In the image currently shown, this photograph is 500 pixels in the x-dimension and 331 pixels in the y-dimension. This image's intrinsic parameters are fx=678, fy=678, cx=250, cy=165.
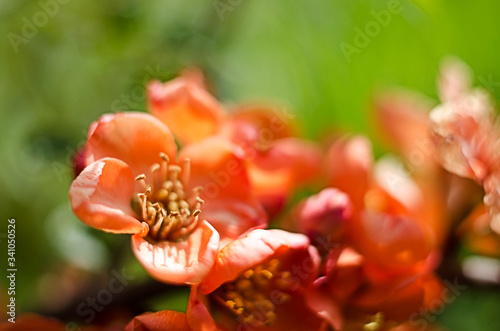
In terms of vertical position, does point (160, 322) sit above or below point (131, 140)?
below

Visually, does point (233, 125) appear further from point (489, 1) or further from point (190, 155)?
point (489, 1)

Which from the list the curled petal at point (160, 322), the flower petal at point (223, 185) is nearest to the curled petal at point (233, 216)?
the flower petal at point (223, 185)

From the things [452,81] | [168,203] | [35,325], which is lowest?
[35,325]

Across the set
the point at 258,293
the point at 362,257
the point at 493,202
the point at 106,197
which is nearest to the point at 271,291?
the point at 258,293

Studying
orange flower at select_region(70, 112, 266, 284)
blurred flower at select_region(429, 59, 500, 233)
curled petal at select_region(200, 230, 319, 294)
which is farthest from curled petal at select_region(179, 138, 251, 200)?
blurred flower at select_region(429, 59, 500, 233)

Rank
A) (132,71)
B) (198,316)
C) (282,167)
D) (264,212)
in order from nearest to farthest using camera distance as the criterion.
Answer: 1. (198,316)
2. (264,212)
3. (282,167)
4. (132,71)

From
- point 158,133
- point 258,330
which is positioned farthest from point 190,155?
point 258,330

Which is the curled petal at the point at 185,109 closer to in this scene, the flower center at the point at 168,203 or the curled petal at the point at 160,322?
the flower center at the point at 168,203

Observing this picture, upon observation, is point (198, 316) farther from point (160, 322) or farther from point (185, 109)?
point (185, 109)
